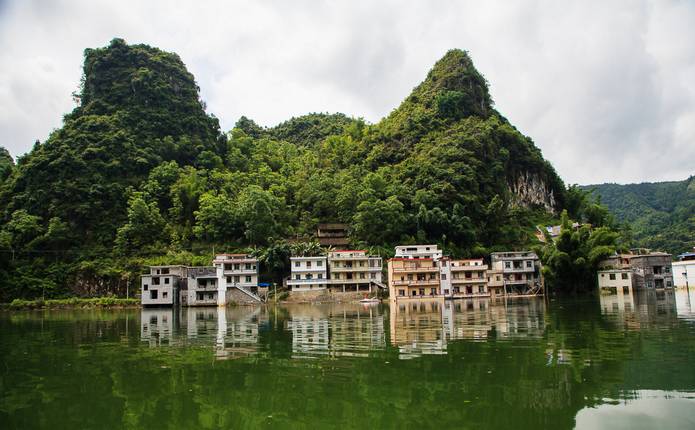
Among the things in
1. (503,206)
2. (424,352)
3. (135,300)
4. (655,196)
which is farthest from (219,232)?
(655,196)

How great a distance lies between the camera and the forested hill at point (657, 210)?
325 feet

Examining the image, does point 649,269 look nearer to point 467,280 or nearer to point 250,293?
point 467,280

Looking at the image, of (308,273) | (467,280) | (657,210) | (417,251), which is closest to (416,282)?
(467,280)

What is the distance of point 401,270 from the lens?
5675 centimetres

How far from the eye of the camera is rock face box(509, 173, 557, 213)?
90375mm

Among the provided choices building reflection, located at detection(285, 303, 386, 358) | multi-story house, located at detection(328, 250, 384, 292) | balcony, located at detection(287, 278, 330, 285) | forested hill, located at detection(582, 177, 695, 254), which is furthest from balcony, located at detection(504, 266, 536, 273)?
forested hill, located at detection(582, 177, 695, 254)

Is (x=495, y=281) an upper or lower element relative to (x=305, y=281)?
lower

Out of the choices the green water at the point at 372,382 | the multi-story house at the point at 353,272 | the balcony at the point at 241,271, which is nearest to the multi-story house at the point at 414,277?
the multi-story house at the point at 353,272

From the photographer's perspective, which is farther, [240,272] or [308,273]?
[308,273]

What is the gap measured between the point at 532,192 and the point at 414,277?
45.6 meters

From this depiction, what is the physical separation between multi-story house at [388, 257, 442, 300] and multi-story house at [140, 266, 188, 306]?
2506 cm

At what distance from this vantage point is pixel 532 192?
9181 cm

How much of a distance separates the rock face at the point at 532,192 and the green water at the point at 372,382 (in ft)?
238

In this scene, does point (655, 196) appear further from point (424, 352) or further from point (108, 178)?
point (424, 352)
